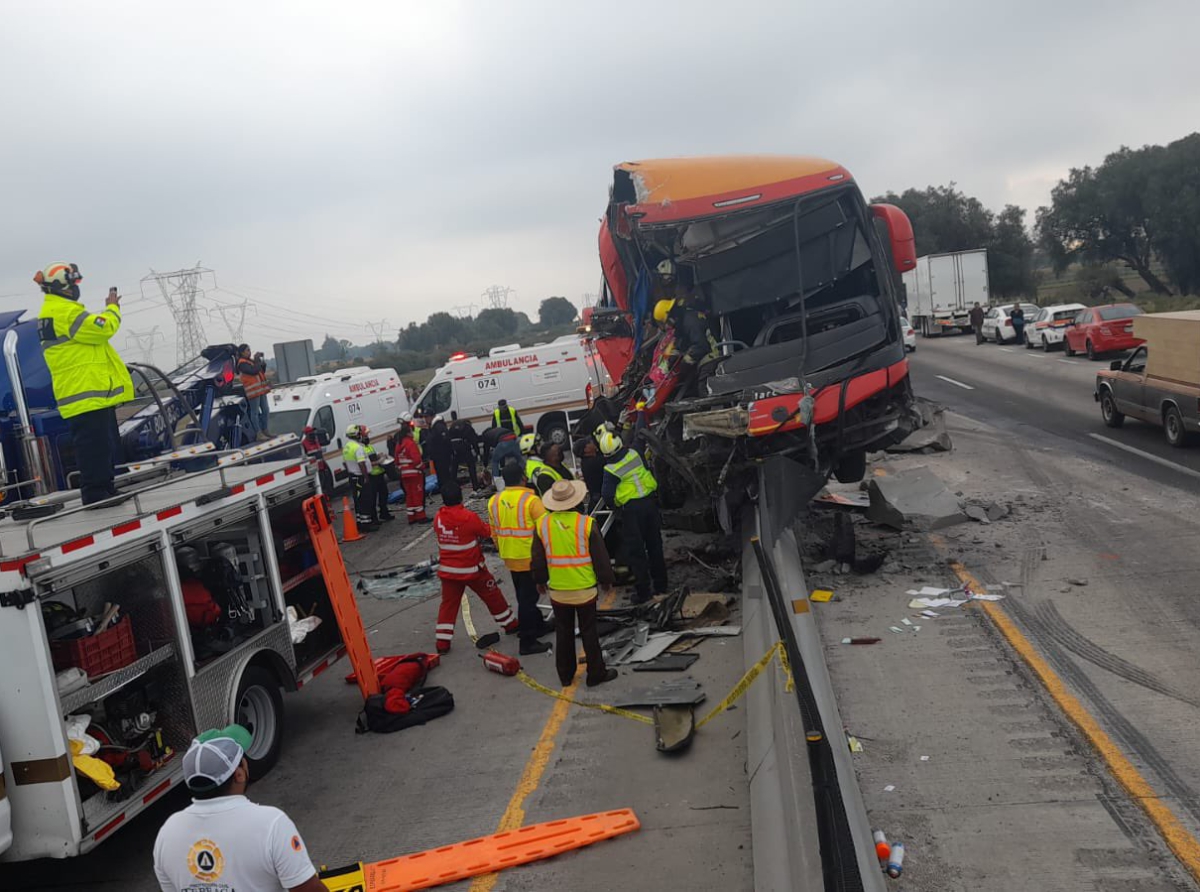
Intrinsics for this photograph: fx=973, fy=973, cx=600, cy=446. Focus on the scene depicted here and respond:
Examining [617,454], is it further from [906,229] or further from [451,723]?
[906,229]

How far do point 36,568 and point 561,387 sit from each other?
1664 centimetres

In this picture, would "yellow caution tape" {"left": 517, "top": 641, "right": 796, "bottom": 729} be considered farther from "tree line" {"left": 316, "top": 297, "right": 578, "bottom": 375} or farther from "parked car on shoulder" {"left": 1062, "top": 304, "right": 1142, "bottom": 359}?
"tree line" {"left": 316, "top": 297, "right": 578, "bottom": 375}

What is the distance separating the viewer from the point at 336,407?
763 inches

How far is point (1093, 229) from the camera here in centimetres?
5216

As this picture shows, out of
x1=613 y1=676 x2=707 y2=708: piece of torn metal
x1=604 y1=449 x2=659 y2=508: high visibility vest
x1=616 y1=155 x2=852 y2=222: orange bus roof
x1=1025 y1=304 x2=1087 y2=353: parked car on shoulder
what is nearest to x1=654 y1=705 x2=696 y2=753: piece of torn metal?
x1=613 y1=676 x2=707 y2=708: piece of torn metal

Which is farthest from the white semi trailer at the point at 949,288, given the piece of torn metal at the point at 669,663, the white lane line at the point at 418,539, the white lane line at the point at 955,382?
the piece of torn metal at the point at 669,663

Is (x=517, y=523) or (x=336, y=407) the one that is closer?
(x=517, y=523)

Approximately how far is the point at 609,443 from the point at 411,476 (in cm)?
755

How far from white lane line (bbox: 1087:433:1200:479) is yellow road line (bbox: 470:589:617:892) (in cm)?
917

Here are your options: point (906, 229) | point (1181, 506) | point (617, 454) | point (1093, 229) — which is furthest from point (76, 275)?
point (1093, 229)

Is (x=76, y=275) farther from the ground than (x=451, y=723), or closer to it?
farther from the ground

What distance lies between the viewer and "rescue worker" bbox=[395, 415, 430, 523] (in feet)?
52.0

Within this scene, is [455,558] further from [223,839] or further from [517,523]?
[223,839]

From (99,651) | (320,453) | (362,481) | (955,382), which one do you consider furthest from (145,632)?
(955,382)
